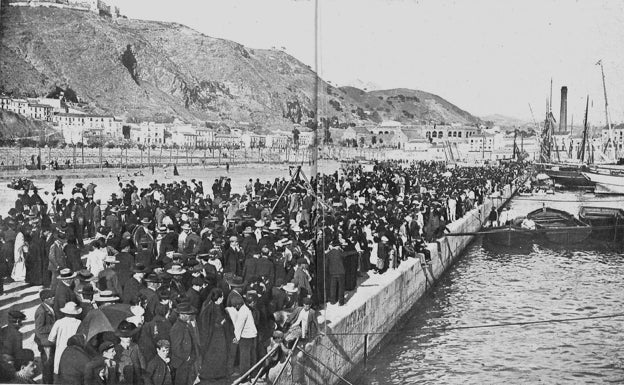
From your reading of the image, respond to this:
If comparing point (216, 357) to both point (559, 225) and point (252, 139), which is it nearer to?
point (559, 225)

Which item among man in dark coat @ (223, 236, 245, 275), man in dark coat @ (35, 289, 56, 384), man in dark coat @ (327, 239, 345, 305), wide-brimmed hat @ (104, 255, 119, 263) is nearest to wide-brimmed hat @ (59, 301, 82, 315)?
man in dark coat @ (35, 289, 56, 384)

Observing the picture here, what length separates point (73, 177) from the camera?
4038cm

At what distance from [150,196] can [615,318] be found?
45.4 feet

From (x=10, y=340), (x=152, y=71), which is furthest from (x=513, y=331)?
(x=152, y=71)

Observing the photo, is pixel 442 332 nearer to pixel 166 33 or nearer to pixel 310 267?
pixel 310 267

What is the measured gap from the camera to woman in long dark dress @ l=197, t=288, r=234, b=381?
23.3 feet

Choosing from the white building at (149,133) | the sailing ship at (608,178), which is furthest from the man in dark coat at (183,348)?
the white building at (149,133)

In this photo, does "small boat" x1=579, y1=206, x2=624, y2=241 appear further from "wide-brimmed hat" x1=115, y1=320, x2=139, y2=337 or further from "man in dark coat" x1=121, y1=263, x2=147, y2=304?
"wide-brimmed hat" x1=115, y1=320, x2=139, y2=337

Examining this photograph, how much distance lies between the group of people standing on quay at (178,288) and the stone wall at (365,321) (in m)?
0.35

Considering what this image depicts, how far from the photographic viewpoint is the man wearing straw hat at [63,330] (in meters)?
6.20

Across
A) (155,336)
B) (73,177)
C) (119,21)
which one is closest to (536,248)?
(155,336)

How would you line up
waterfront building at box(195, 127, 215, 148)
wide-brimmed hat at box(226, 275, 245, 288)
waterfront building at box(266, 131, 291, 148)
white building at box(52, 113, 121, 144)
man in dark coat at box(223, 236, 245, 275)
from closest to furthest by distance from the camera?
wide-brimmed hat at box(226, 275, 245, 288) < man in dark coat at box(223, 236, 245, 275) < white building at box(52, 113, 121, 144) < waterfront building at box(195, 127, 215, 148) < waterfront building at box(266, 131, 291, 148)

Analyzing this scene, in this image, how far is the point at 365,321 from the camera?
10508 mm

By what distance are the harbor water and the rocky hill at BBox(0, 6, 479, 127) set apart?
48.4 m
